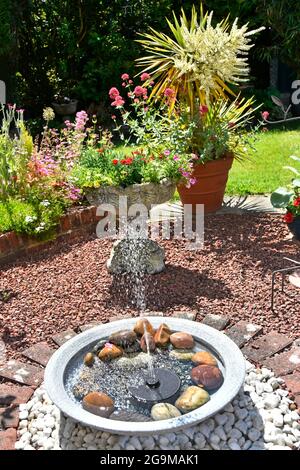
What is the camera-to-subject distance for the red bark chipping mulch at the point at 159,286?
13.0 ft

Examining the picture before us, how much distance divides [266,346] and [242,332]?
202mm

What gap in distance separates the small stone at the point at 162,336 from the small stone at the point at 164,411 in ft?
1.69

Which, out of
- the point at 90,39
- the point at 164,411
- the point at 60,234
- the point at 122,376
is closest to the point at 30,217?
the point at 60,234

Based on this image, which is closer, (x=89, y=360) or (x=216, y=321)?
(x=89, y=360)

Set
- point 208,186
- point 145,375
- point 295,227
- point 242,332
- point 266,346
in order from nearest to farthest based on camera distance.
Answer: point 145,375
point 266,346
point 242,332
point 295,227
point 208,186

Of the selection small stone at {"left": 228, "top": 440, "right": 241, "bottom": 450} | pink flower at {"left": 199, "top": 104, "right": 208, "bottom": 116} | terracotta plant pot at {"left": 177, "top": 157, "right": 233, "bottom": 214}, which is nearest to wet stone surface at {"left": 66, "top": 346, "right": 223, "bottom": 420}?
small stone at {"left": 228, "top": 440, "right": 241, "bottom": 450}

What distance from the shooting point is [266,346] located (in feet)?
11.7

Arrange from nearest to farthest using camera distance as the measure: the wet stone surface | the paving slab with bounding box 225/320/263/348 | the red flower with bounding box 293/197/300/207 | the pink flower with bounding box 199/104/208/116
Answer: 1. the wet stone surface
2. the paving slab with bounding box 225/320/263/348
3. the red flower with bounding box 293/197/300/207
4. the pink flower with bounding box 199/104/208/116

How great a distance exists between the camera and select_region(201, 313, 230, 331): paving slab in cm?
383

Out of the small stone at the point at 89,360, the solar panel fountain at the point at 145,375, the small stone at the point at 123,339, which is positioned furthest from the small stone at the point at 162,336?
the small stone at the point at 89,360

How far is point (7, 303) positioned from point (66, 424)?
1591mm

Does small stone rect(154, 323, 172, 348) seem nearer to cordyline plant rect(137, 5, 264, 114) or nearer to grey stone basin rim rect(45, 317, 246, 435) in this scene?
grey stone basin rim rect(45, 317, 246, 435)

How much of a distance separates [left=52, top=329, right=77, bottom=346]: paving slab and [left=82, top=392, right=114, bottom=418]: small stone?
85cm

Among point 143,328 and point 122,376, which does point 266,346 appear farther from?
point 122,376
